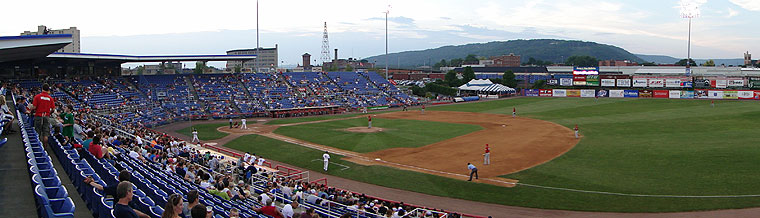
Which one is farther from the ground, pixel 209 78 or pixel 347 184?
pixel 209 78

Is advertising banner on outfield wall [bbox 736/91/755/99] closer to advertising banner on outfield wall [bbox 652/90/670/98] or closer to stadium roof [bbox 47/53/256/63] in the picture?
advertising banner on outfield wall [bbox 652/90/670/98]

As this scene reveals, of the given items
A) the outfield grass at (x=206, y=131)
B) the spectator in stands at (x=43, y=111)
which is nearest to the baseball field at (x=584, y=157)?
the outfield grass at (x=206, y=131)

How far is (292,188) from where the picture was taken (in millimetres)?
17844

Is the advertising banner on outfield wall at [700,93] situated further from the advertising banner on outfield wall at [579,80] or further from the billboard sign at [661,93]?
the advertising banner on outfield wall at [579,80]

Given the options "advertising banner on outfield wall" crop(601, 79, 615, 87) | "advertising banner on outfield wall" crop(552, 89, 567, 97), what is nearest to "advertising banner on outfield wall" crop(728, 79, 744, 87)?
"advertising banner on outfield wall" crop(601, 79, 615, 87)

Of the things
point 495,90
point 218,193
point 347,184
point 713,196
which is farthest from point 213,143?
point 495,90

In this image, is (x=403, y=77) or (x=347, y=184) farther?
(x=403, y=77)

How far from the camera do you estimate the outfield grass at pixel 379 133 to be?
109 ft

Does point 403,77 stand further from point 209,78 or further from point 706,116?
point 706,116

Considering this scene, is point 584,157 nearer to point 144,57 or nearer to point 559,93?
point 144,57

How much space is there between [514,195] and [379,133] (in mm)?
19194

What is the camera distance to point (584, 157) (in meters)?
27.0

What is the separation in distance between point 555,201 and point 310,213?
12.1 meters

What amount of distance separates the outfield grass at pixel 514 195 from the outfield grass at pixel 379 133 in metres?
5.79
